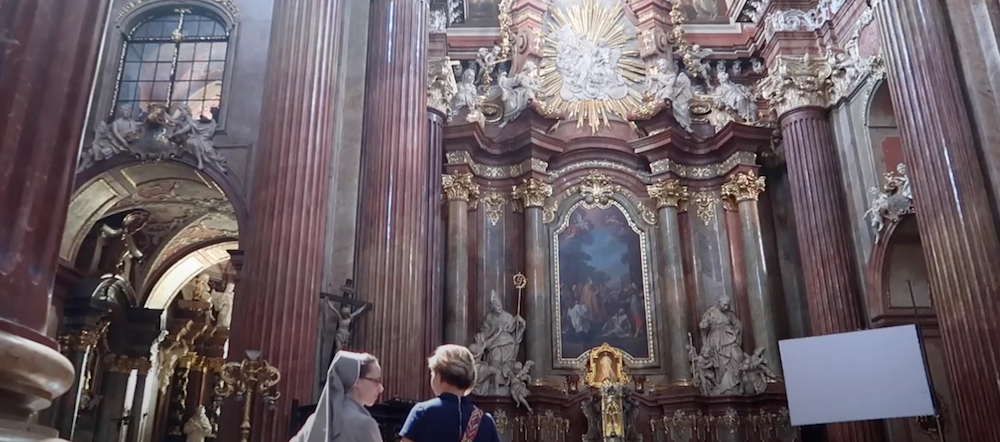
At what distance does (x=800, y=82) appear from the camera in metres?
13.7

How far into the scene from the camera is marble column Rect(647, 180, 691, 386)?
1330cm

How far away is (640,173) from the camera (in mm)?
15031

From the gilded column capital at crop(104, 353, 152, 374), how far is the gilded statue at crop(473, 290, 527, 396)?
588 cm

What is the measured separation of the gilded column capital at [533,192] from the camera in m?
14.5

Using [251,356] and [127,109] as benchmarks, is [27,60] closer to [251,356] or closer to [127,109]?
[251,356]

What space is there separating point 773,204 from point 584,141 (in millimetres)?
3866

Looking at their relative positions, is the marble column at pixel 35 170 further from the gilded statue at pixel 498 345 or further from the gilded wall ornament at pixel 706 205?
the gilded wall ornament at pixel 706 205

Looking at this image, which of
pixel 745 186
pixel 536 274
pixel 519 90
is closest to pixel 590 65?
pixel 519 90

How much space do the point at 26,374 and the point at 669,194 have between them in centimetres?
1321

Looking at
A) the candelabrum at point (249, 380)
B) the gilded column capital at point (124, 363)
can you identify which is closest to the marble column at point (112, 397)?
the gilded column capital at point (124, 363)

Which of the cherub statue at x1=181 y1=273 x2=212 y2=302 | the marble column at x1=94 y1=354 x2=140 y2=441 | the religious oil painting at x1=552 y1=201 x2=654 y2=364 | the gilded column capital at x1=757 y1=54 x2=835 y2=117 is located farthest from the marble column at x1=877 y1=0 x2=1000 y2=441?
the cherub statue at x1=181 y1=273 x2=212 y2=302

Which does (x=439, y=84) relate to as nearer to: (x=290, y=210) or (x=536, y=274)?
(x=536, y=274)

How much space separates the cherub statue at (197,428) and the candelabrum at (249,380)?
8818mm

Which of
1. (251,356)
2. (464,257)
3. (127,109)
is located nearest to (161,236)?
(127,109)
